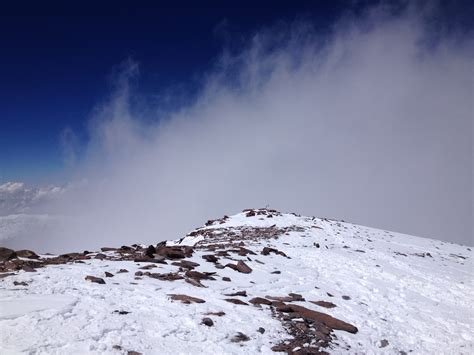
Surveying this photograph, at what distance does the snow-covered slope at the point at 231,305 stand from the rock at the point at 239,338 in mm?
53

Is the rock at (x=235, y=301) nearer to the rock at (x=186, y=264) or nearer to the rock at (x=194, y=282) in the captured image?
the rock at (x=194, y=282)

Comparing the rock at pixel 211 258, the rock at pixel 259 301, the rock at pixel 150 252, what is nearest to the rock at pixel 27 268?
the rock at pixel 150 252

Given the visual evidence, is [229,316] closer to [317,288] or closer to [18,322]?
[18,322]

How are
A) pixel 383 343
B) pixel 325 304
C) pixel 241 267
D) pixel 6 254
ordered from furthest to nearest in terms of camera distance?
1. pixel 241 267
2. pixel 6 254
3. pixel 325 304
4. pixel 383 343

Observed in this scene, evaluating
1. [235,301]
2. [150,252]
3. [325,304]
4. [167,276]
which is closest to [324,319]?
[325,304]

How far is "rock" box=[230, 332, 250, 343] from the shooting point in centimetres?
704

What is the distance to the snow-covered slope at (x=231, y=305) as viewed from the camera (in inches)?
257

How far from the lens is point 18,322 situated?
20.8 feet

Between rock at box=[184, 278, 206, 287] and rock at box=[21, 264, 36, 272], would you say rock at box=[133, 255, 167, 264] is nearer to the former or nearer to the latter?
rock at box=[184, 278, 206, 287]

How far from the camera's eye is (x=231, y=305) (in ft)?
30.0

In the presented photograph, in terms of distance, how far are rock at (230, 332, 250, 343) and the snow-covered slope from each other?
53mm

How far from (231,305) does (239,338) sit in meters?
2.01

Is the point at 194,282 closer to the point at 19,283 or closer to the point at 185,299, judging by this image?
the point at 185,299

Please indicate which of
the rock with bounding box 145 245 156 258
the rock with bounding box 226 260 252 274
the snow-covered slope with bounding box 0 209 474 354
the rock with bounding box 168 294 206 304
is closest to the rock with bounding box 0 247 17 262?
the snow-covered slope with bounding box 0 209 474 354
